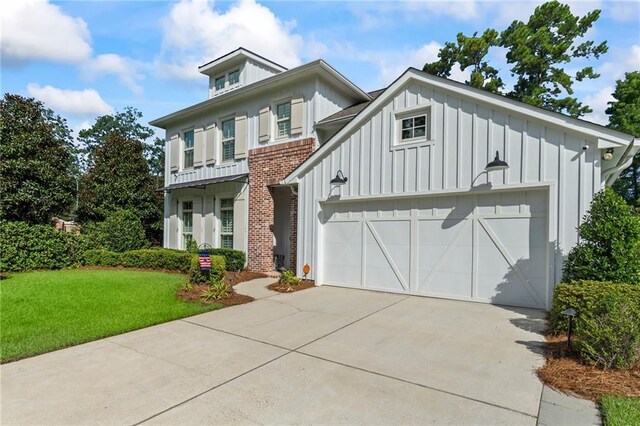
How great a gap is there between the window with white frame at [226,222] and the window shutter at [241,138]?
191 cm

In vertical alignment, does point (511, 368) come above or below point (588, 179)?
below

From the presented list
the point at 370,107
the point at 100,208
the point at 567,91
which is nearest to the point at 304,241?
the point at 370,107

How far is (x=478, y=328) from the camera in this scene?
5.49 metres

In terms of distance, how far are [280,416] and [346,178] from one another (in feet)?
22.5

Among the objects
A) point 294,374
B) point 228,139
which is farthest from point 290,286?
point 228,139

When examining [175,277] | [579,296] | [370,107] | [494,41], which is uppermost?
[494,41]

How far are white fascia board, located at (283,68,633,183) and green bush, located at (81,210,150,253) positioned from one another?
9912 mm

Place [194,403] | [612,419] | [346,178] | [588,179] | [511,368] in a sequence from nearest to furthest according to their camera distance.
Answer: [612,419]
[194,403]
[511,368]
[588,179]
[346,178]

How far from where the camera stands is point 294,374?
383cm

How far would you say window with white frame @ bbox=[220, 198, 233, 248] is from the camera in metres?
13.6

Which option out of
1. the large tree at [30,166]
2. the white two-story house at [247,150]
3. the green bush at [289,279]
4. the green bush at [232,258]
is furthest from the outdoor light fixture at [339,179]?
the large tree at [30,166]

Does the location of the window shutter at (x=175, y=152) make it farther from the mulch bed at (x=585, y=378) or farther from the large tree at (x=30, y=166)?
the mulch bed at (x=585, y=378)

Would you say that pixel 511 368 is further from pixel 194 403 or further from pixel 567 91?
pixel 567 91

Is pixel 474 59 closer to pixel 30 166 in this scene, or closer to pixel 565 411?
pixel 565 411
